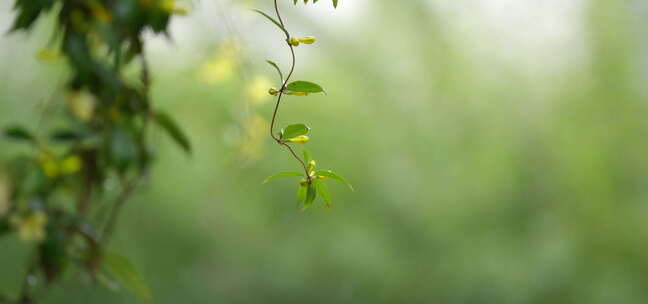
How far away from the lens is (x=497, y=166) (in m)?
2.01

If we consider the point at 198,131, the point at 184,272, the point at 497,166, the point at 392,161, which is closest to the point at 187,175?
the point at 198,131

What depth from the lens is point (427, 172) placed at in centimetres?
200

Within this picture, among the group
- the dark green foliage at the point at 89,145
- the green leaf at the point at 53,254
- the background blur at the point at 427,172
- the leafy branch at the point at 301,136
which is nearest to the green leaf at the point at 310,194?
the leafy branch at the point at 301,136

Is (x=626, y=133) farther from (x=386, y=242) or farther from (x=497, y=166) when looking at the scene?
(x=386, y=242)

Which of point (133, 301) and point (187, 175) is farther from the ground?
point (187, 175)

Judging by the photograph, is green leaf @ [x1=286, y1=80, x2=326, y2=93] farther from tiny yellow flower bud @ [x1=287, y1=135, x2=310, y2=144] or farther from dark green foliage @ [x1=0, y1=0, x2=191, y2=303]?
dark green foliage @ [x1=0, y1=0, x2=191, y2=303]

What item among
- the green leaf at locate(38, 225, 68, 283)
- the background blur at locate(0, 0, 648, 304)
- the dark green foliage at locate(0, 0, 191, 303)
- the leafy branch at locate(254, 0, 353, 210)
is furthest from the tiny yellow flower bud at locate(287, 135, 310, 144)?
the background blur at locate(0, 0, 648, 304)

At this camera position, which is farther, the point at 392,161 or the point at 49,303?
the point at 392,161

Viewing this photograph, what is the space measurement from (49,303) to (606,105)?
165 cm

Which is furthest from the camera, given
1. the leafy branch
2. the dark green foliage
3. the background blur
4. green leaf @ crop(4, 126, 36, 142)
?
the background blur

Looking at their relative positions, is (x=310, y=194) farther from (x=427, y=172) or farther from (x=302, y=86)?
(x=427, y=172)

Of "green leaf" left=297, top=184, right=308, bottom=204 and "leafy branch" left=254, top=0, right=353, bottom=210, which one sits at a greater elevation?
"leafy branch" left=254, top=0, right=353, bottom=210

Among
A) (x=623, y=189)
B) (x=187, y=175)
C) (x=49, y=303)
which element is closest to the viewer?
(x=49, y=303)

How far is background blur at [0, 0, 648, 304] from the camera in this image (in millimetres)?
1866
